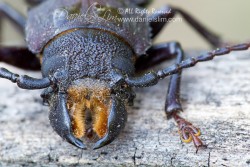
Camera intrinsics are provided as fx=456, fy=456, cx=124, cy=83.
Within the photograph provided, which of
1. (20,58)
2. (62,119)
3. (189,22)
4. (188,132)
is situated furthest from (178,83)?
(20,58)

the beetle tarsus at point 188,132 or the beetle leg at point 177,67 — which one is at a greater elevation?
the beetle leg at point 177,67

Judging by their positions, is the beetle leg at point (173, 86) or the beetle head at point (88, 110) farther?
the beetle leg at point (173, 86)

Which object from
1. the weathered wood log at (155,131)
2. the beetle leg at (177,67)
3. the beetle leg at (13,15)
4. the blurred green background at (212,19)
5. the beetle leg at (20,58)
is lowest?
the weathered wood log at (155,131)

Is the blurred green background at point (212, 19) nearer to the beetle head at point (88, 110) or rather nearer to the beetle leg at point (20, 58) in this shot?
the beetle leg at point (20, 58)

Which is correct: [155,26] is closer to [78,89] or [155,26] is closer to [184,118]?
[184,118]

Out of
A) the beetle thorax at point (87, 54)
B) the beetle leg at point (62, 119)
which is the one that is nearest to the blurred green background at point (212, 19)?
the beetle thorax at point (87, 54)

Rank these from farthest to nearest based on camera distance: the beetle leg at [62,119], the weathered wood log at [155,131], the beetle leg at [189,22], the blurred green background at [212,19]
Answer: the blurred green background at [212,19], the beetle leg at [189,22], the weathered wood log at [155,131], the beetle leg at [62,119]

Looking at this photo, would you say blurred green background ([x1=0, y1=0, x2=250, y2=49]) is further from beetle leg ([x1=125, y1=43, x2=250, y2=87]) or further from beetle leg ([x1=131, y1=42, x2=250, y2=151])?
beetle leg ([x1=125, y1=43, x2=250, y2=87])
